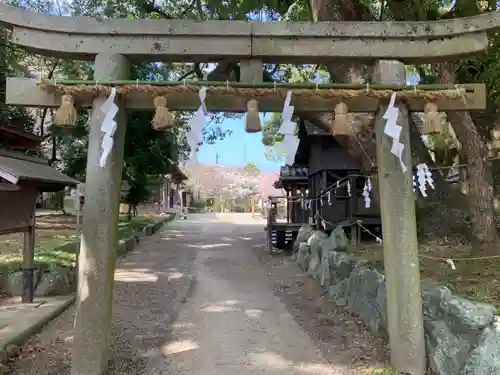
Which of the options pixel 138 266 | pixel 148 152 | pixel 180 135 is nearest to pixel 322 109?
pixel 138 266

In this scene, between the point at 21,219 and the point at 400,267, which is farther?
the point at 21,219

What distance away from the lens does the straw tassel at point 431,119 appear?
4793mm

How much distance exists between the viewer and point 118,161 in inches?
198

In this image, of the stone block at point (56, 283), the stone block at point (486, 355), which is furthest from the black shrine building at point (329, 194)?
the stone block at point (486, 355)

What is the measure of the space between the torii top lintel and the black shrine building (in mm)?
7710

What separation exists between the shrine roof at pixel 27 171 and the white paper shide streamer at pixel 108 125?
2.48 meters

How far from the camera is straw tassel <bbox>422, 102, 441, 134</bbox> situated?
4.79 metres

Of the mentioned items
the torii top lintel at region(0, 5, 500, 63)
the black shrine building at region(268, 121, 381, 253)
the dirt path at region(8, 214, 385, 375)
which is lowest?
the dirt path at region(8, 214, 385, 375)

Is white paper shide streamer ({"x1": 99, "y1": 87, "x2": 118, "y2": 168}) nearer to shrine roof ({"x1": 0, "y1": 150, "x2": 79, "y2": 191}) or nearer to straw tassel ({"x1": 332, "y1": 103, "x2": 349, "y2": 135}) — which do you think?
straw tassel ({"x1": 332, "y1": 103, "x2": 349, "y2": 135})

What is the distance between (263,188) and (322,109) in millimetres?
47575

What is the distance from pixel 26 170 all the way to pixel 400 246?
5730mm

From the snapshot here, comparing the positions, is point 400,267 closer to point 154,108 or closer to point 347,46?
point 347,46

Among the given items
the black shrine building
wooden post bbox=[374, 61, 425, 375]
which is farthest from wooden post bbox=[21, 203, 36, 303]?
the black shrine building

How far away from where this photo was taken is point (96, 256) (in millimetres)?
4762
